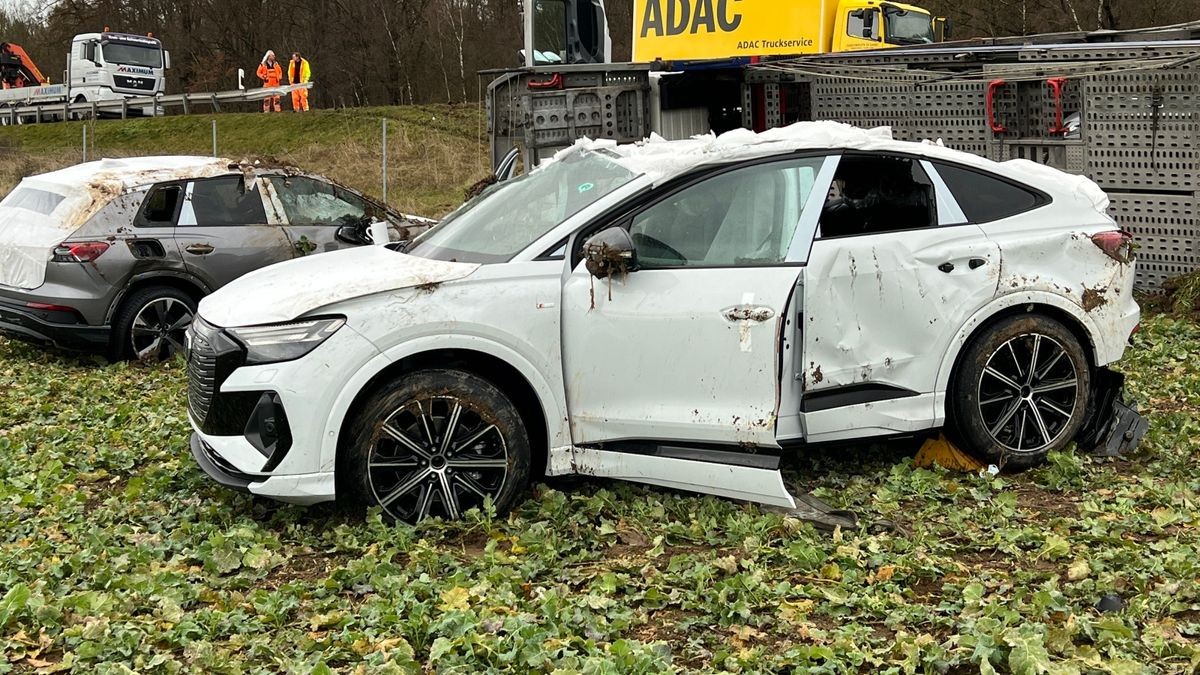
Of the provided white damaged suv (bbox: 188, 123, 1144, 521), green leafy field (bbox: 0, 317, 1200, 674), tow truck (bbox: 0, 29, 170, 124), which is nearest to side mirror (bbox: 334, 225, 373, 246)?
green leafy field (bbox: 0, 317, 1200, 674)

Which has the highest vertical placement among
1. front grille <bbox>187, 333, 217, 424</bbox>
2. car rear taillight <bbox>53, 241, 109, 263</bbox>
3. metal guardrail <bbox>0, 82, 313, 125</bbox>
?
metal guardrail <bbox>0, 82, 313, 125</bbox>

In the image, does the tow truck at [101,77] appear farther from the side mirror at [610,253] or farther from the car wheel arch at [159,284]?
the side mirror at [610,253]

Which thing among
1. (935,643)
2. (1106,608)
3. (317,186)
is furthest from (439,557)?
(317,186)

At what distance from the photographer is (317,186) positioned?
10.8 metres

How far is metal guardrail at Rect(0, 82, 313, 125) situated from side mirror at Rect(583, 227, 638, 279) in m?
26.7

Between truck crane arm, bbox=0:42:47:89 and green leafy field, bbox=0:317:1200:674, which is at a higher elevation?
truck crane arm, bbox=0:42:47:89

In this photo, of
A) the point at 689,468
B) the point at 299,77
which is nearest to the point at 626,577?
the point at 689,468

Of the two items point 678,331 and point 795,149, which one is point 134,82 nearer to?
point 795,149

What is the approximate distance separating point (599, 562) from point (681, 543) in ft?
1.33

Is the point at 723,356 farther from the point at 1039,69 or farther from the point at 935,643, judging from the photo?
the point at 1039,69

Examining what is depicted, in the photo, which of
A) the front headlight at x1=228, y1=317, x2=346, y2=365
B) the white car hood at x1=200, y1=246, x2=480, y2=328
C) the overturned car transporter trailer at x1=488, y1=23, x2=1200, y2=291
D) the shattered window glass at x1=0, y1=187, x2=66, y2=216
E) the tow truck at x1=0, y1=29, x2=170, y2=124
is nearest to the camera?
the front headlight at x1=228, y1=317, x2=346, y2=365

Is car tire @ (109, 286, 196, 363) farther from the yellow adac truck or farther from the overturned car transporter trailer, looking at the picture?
the yellow adac truck

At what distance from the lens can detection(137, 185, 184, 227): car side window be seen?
9.69m

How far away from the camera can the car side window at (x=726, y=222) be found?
554 cm
